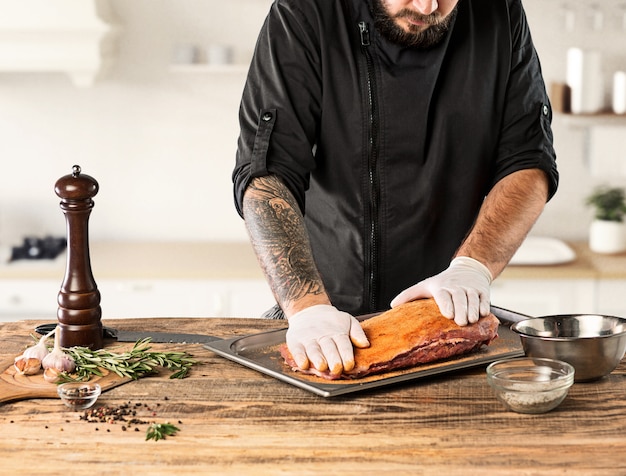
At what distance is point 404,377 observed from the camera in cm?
153

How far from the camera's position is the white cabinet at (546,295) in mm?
3695

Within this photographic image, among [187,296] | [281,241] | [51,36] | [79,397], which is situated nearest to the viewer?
[79,397]

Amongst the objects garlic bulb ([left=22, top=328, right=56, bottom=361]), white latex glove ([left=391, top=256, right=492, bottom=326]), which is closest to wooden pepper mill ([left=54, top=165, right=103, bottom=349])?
garlic bulb ([left=22, top=328, right=56, bottom=361])

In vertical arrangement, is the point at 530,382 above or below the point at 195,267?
above

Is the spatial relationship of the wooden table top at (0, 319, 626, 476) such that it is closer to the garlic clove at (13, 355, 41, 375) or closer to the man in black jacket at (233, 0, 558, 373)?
the garlic clove at (13, 355, 41, 375)

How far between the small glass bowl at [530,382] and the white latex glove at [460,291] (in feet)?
0.59

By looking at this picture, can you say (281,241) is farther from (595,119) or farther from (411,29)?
(595,119)

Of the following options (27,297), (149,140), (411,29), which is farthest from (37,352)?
(149,140)

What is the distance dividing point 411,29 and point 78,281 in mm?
1000

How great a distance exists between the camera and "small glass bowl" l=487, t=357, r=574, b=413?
4.57 feet

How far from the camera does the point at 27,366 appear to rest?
164cm

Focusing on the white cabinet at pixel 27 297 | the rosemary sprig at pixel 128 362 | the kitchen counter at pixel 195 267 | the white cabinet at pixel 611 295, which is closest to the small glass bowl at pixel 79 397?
the rosemary sprig at pixel 128 362

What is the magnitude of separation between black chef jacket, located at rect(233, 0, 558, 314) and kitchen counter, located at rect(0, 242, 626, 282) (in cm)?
144

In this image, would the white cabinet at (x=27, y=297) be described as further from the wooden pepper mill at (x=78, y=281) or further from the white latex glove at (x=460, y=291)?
the white latex glove at (x=460, y=291)
